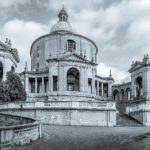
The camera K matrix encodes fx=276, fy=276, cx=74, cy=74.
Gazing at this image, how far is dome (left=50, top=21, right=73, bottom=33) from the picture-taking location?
62.3 meters

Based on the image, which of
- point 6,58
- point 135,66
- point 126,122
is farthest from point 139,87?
point 6,58

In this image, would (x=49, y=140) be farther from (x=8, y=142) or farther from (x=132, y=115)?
(x=132, y=115)

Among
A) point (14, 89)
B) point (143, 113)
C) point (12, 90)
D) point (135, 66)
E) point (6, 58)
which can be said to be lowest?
point (143, 113)

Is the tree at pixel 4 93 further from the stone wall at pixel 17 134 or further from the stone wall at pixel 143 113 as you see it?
the stone wall at pixel 17 134

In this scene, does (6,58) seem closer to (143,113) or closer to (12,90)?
(12,90)

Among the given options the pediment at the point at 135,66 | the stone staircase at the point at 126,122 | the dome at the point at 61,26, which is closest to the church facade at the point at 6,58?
the dome at the point at 61,26

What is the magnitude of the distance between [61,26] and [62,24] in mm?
770

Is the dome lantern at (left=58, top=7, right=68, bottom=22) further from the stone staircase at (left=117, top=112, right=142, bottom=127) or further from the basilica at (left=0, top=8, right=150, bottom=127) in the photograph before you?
the stone staircase at (left=117, top=112, right=142, bottom=127)

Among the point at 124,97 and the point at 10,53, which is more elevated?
the point at 10,53

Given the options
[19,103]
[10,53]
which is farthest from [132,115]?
[10,53]

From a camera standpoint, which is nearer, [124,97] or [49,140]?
[49,140]

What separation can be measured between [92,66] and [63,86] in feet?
22.3

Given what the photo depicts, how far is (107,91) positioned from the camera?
6012 cm

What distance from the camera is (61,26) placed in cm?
6300
